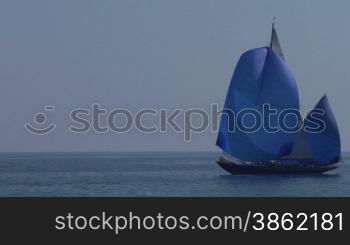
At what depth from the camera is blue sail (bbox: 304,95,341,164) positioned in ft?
250

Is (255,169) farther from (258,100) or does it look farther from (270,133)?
(258,100)

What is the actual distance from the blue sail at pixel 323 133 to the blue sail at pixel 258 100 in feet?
9.07

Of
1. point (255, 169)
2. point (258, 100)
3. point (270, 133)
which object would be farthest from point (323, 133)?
point (258, 100)

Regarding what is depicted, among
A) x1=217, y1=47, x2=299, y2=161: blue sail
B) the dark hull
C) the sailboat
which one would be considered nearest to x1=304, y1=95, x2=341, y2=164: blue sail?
the sailboat

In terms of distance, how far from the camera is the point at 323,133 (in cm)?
7606

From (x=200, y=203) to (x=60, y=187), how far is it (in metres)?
52.0

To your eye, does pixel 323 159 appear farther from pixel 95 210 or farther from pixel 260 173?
pixel 95 210

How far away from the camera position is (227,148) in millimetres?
73250

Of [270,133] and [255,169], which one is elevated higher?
[270,133]

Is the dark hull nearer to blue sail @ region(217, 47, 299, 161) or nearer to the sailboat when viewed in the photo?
the sailboat

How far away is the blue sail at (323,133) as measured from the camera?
76.2 meters

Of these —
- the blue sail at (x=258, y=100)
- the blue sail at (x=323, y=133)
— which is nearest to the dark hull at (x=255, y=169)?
the blue sail at (x=258, y=100)

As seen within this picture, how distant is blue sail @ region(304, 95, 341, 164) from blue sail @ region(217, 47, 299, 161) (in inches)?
109

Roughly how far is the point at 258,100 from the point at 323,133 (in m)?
8.38
